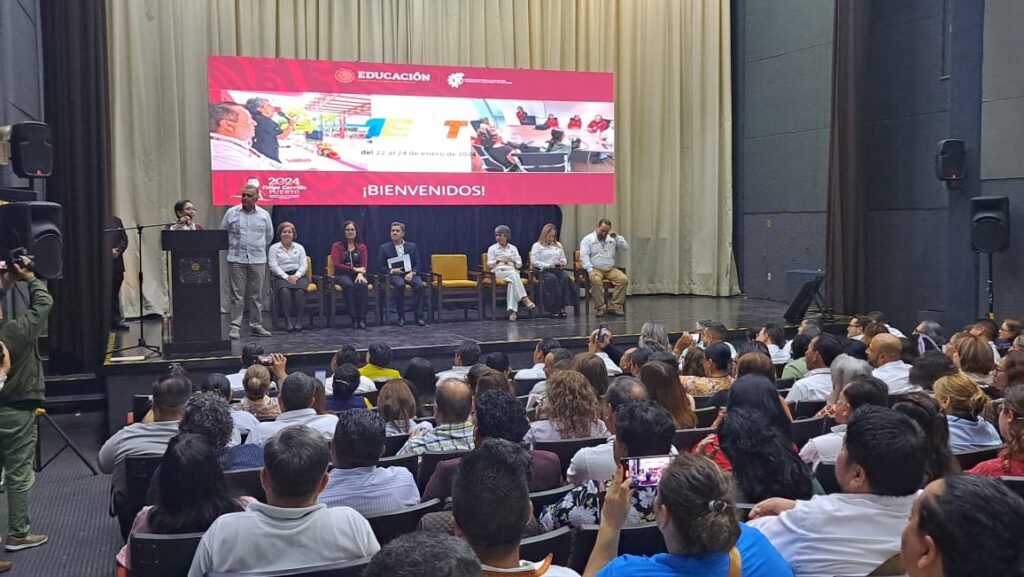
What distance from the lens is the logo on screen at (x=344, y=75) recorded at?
984 cm

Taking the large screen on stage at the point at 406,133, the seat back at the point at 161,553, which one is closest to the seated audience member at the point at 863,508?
the seat back at the point at 161,553

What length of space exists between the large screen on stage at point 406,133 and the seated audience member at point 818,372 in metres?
5.90

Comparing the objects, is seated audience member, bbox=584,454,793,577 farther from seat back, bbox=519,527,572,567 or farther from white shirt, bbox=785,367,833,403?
white shirt, bbox=785,367,833,403

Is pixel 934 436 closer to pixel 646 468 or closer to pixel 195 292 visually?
pixel 646 468

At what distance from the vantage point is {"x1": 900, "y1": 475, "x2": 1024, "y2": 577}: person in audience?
1.49 metres

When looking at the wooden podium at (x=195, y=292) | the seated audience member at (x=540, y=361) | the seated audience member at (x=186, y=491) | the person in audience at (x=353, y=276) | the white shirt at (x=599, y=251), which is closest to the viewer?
the seated audience member at (x=186, y=491)

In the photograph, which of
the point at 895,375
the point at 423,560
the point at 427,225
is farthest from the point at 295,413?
the point at 427,225

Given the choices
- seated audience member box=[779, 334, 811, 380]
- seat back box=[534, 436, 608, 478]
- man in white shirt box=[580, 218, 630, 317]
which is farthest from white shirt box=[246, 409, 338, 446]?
man in white shirt box=[580, 218, 630, 317]

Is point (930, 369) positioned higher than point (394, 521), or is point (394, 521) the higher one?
point (930, 369)

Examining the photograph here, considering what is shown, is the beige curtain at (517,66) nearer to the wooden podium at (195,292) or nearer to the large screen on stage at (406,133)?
the large screen on stage at (406,133)

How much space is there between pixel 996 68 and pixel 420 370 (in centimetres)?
675

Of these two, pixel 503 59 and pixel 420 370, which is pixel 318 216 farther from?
pixel 420 370

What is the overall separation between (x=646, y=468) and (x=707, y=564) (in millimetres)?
412

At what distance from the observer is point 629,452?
2846 millimetres
